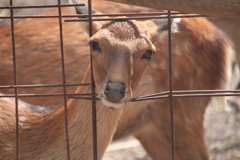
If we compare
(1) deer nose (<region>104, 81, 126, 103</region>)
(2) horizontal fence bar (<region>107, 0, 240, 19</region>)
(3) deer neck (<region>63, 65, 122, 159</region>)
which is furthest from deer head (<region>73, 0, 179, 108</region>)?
(2) horizontal fence bar (<region>107, 0, 240, 19</region>)

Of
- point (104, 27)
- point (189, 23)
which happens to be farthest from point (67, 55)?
point (104, 27)

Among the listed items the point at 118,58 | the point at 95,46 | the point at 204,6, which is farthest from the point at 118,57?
the point at 204,6

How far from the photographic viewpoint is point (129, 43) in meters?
3.86

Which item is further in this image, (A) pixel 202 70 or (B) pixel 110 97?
(A) pixel 202 70

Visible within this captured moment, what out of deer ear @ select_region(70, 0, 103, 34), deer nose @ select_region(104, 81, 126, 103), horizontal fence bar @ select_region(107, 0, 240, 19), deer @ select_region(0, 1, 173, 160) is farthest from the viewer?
deer ear @ select_region(70, 0, 103, 34)

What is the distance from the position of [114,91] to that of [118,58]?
0.23 metres

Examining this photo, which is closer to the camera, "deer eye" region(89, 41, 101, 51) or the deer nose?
the deer nose

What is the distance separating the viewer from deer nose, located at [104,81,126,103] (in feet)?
11.8

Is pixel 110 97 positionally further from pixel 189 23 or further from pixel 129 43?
pixel 189 23

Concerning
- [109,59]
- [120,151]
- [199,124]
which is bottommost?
[120,151]

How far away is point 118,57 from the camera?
148 inches

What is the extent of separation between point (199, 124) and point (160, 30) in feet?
6.86

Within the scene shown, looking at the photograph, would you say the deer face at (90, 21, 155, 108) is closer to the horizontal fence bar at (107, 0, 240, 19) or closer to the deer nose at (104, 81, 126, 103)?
the deer nose at (104, 81, 126, 103)

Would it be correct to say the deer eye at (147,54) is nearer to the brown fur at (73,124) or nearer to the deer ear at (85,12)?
the brown fur at (73,124)
